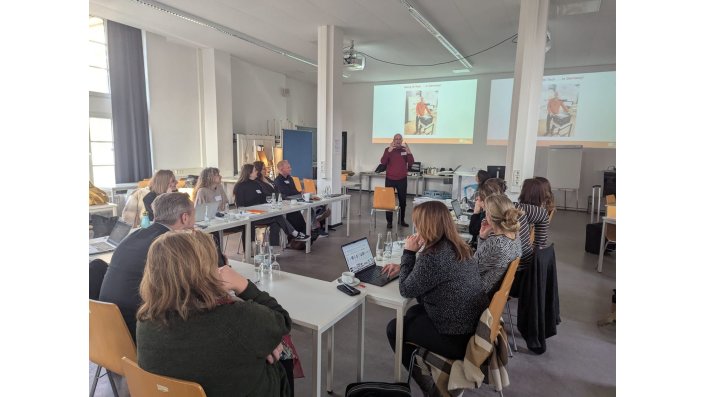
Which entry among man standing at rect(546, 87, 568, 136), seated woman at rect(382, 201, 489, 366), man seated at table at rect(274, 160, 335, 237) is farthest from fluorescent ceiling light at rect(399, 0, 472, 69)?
seated woman at rect(382, 201, 489, 366)

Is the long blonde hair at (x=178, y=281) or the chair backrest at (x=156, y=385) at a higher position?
the long blonde hair at (x=178, y=281)

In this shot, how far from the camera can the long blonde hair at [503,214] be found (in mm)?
2404

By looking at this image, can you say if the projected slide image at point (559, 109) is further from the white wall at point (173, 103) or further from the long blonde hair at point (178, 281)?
the long blonde hair at point (178, 281)

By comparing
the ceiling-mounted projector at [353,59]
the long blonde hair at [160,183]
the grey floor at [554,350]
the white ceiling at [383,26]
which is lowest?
the grey floor at [554,350]

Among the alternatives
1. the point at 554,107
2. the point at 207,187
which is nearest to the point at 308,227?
the point at 207,187

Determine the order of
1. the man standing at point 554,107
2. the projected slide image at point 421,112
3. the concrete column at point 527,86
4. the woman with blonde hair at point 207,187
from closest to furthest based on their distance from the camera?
the woman with blonde hair at point 207,187, the concrete column at point 527,86, the man standing at point 554,107, the projected slide image at point 421,112

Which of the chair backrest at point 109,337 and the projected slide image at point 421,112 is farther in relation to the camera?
the projected slide image at point 421,112

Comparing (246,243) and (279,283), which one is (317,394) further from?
(246,243)

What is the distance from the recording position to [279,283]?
7.41 ft

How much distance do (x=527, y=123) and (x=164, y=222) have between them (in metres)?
4.27

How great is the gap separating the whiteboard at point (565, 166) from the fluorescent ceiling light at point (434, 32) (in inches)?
115

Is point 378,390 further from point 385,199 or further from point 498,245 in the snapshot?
point 385,199

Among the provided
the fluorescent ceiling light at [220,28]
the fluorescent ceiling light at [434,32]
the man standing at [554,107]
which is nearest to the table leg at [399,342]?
the fluorescent ceiling light at [434,32]

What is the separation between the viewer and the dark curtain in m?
6.69
